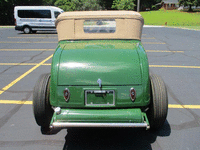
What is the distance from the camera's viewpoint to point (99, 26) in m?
4.52

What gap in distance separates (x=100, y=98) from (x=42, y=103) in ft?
3.05

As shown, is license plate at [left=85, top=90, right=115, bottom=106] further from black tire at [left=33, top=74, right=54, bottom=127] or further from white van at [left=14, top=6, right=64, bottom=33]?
white van at [left=14, top=6, right=64, bottom=33]

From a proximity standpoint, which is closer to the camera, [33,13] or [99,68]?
[99,68]

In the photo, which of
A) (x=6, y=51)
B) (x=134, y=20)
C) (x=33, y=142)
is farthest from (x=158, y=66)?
(x=6, y=51)

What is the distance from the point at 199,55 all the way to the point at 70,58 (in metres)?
8.40

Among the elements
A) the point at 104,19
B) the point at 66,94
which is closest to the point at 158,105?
the point at 66,94

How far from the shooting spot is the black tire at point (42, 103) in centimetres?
333

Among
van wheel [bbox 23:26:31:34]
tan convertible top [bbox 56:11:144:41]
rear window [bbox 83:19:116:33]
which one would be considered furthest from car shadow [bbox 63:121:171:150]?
van wheel [bbox 23:26:31:34]

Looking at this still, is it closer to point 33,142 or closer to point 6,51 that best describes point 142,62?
point 33,142

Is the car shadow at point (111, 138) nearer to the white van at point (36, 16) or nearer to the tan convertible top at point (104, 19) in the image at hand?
the tan convertible top at point (104, 19)

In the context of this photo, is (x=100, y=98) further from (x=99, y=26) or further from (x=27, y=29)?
(x=27, y=29)

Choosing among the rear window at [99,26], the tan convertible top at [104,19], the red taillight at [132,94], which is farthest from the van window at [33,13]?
the red taillight at [132,94]

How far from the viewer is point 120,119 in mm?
2906

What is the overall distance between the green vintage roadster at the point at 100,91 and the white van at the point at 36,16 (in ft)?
53.8
